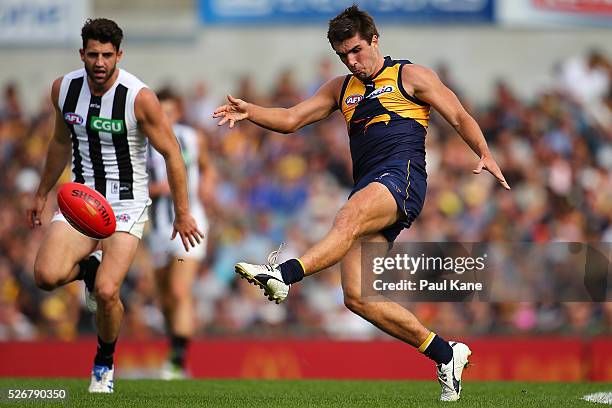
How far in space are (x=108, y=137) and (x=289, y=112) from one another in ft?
4.09

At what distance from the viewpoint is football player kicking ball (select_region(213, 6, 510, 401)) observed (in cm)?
686

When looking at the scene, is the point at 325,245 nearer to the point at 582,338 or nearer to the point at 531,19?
the point at 582,338

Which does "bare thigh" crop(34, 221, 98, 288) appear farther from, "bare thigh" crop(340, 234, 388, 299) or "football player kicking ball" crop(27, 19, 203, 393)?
"bare thigh" crop(340, 234, 388, 299)

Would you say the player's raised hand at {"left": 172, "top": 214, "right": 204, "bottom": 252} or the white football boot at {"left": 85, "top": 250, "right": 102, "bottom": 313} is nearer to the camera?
the player's raised hand at {"left": 172, "top": 214, "right": 204, "bottom": 252}

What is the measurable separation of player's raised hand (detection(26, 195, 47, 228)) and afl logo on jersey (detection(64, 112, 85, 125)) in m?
0.69

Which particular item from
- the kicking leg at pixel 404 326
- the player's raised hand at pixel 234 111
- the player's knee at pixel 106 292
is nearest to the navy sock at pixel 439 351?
the kicking leg at pixel 404 326

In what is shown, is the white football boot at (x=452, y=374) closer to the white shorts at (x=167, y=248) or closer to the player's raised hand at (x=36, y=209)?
the player's raised hand at (x=36, y=209)

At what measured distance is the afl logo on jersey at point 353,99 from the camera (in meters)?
7.32

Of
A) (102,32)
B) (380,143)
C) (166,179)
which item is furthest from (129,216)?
(166,179)

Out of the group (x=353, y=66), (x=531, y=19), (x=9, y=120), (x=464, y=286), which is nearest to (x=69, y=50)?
(x=9, y=120)

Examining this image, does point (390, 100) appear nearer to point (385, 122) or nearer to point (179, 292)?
point (385, 122)

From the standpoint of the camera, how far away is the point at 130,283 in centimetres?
1355

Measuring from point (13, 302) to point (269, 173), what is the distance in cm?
342

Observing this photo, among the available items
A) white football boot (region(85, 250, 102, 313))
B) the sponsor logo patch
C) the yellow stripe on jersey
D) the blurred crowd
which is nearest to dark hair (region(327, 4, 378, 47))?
the yellow stripe on jersey
